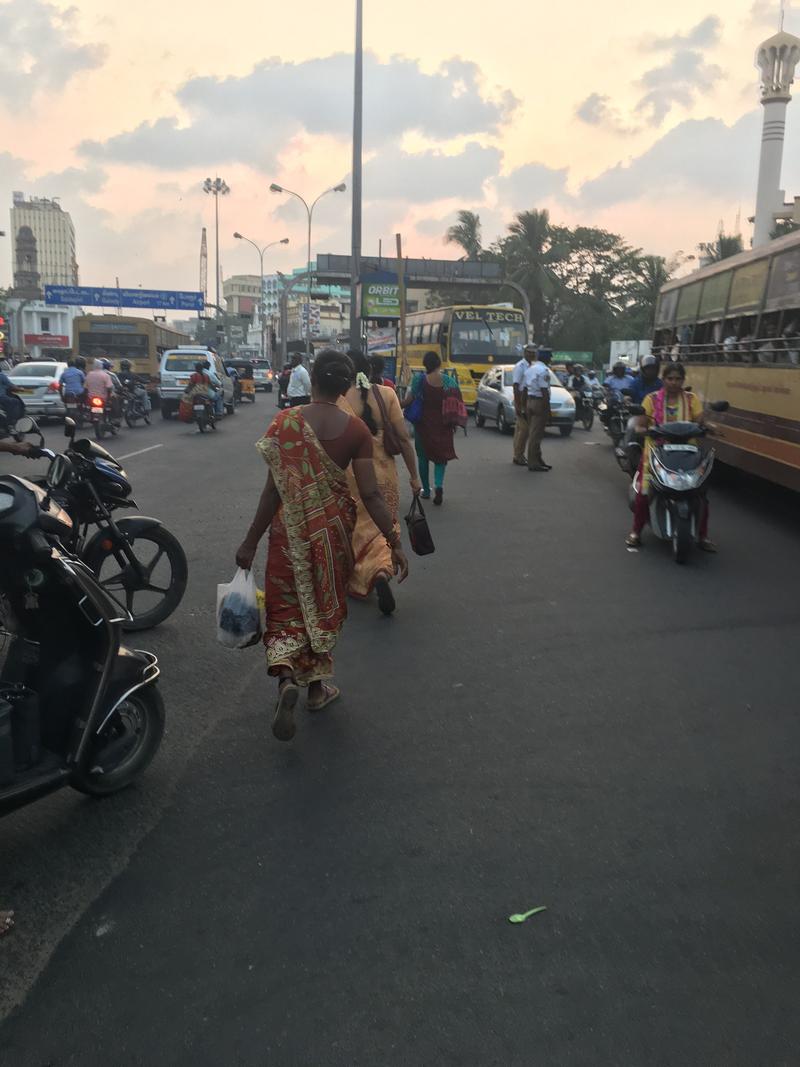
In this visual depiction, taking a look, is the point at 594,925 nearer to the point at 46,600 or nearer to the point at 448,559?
the point at 46,600

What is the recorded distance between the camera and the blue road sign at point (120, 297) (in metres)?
57.3

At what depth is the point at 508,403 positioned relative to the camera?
19859mm

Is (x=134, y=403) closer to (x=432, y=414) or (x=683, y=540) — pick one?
(x=432, y=414)

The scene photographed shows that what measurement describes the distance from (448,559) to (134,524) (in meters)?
2.97

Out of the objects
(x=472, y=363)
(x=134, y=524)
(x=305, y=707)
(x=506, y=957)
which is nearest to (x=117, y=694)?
(x=305, y=707)

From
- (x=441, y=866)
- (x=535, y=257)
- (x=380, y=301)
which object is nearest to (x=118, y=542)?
(x=441, y=866)

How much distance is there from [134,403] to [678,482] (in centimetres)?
1670

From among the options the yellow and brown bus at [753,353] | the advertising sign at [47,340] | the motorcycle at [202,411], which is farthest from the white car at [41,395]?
the advertising sign at [47,340]

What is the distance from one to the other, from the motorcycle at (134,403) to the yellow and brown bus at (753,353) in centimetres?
1334

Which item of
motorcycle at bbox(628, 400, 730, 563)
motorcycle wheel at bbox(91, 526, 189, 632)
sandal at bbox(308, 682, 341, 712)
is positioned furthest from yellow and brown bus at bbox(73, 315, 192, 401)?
sandal at bbox(308, 682, 341, 712)

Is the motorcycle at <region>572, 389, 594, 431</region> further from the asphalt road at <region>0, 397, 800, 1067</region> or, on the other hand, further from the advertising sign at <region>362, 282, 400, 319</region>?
the advertising sign at <region>362, 282, 400, 319</region>

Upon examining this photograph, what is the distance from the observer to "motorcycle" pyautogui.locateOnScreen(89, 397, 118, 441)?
18.3 metres

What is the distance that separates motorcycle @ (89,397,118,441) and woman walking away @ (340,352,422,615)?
12387mm

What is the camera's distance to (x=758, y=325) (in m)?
10.2
